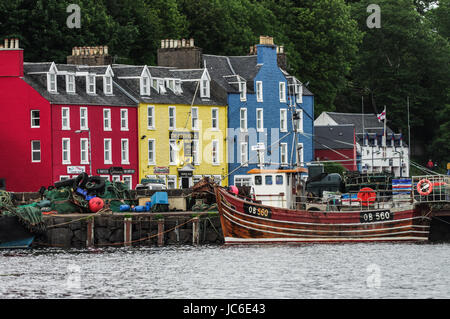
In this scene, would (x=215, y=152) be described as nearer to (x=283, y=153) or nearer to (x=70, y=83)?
(x=283, y=153)

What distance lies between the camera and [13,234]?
7944 cm

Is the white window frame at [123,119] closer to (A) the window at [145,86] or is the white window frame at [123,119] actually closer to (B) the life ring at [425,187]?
(A) the window at [145,86]

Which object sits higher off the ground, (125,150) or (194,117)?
(194,117)

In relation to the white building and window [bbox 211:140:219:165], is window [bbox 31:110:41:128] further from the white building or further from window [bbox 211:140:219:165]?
the white building

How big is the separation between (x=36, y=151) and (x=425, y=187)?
35476 mm

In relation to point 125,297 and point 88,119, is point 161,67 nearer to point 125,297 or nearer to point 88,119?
point 88,119

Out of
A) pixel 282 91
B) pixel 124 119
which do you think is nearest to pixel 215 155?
pixel 124 119

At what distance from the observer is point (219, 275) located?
215 feet

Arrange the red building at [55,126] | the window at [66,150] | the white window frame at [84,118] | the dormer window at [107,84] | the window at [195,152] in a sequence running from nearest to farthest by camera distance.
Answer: the red building at [55,126] → the window at [66,150] → the white window frame at [84,118] → the dormer window at [107,84] → the window at [195,152]

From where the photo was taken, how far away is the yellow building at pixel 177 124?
11631 cm

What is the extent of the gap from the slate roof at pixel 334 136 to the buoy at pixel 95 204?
62.7 meters

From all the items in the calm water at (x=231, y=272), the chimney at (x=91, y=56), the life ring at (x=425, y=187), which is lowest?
the calm water at (x=231, y=272)

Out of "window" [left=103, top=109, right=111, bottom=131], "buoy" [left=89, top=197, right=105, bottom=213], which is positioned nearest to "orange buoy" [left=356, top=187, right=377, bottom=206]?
"buoy" [left=89, top=197, right=105, bottom=213]

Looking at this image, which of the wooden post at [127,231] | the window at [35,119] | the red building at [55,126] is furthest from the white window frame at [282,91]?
the wooden post at [127,231]
